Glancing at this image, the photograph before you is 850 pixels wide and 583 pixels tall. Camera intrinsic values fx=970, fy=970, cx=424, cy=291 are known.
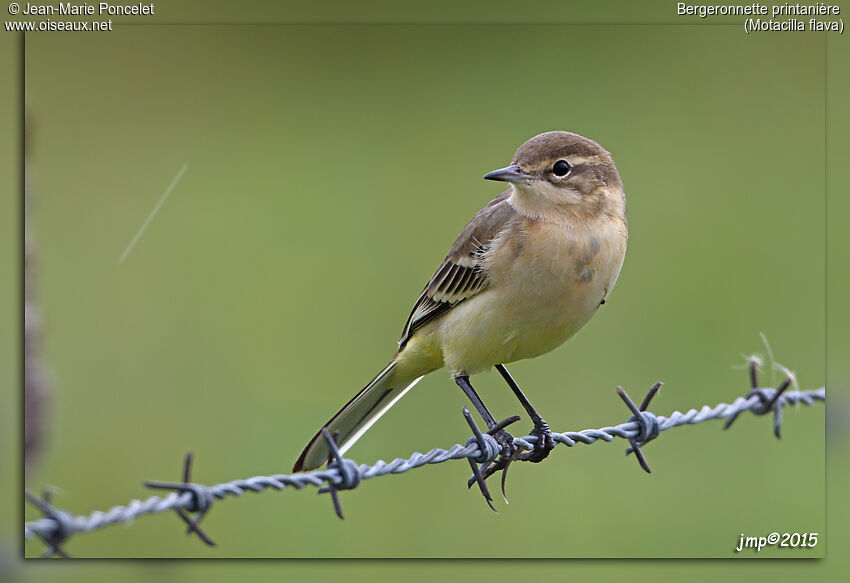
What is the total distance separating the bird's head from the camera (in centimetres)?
545

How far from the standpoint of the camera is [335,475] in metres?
4.24

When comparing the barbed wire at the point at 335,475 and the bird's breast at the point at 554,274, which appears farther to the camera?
the bird's breast at the point at 554,274

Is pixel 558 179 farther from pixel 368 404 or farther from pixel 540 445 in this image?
pixel 368 404

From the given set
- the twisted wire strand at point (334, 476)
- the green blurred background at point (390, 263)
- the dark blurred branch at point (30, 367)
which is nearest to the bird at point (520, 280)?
the twisted wire strand at point (334, 476)

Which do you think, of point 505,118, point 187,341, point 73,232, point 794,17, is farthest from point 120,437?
point 794,17

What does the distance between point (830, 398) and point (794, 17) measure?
263 centimetres

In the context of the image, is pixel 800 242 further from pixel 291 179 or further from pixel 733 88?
pixel 291 179

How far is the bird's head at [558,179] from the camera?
5.45 meters

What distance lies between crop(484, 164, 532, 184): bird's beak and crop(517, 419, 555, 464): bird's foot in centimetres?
143

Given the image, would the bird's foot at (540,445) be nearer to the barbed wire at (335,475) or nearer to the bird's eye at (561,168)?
the barbed wire at (335,475)

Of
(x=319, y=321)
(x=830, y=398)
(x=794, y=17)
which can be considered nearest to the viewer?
(x=830, y=398)

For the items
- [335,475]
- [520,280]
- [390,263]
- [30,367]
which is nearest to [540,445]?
[520,280]

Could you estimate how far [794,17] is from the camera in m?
6.50

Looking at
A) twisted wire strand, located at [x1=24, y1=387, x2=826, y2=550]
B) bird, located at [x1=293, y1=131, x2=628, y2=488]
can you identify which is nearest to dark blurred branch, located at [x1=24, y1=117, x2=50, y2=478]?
twisted wire strand, located at [x1=24, y1=387, x2=826, y2=550]
